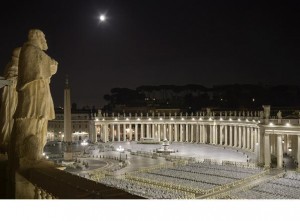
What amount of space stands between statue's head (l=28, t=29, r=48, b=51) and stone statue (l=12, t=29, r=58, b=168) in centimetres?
25

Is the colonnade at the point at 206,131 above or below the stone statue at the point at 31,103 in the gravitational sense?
below

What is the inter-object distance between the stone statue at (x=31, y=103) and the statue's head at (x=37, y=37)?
0.25 meters

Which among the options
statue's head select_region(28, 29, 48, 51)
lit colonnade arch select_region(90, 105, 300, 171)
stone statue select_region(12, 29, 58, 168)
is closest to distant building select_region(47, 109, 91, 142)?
lit colonnade arch select_region(90, 105, 300, 171)

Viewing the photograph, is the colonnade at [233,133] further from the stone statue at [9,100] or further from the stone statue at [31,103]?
the stone statue at [31,103]

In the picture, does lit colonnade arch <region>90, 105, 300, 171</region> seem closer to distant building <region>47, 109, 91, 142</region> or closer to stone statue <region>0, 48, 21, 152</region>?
distant building <region>47, 109, 91, 142</region>

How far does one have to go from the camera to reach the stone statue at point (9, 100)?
747cm

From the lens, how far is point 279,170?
3231 cm

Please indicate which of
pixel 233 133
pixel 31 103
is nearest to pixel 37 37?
pixel 31 103

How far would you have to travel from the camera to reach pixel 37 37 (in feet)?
20.1

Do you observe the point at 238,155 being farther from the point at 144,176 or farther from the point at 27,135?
the point at 27,135

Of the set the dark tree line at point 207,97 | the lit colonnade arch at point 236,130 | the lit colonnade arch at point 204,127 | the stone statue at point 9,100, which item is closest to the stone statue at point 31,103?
the stone statue at point 9,100
